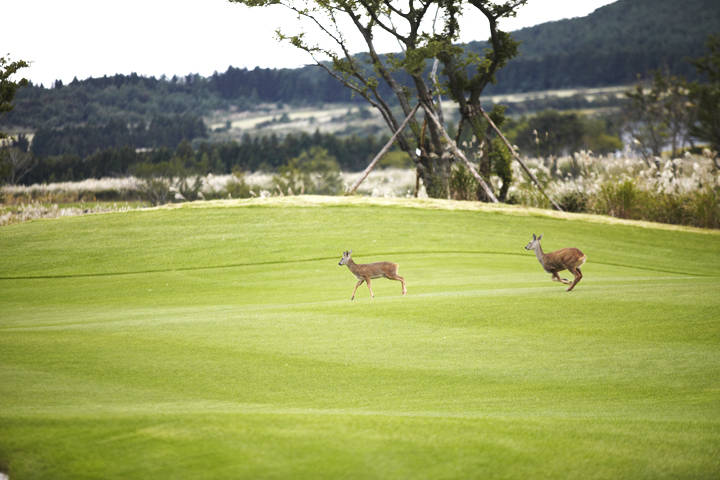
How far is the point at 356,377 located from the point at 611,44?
111973 millimetres

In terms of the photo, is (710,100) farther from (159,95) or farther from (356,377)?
(159,95)

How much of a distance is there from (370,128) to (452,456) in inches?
3425

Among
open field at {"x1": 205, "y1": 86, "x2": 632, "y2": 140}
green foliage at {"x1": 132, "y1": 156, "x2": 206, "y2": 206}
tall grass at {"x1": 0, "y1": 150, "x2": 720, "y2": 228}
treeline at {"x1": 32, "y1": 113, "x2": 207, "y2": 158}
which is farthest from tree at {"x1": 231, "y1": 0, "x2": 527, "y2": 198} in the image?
open field at {"x1": 205, "y1": 86, "x2": 632, "y2": 140}

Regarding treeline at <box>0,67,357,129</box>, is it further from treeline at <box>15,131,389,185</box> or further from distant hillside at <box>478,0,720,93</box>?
distant hillside at <box>478,0,720,93</box>

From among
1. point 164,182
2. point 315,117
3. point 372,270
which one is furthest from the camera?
point 315,117

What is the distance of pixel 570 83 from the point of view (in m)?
97.0

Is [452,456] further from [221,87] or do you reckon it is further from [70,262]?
[221,87]

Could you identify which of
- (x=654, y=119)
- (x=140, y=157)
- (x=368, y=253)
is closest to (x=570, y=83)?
(x=654, y=119)

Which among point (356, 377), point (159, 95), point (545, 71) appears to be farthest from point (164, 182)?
point (545, 71)

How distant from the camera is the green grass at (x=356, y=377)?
2.63 meters

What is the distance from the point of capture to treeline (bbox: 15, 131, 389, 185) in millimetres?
43531

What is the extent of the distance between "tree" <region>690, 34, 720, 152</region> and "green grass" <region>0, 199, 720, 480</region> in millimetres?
33908

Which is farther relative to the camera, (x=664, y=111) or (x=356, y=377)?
(x=664, y=111)

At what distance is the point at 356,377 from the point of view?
15.0 feet
